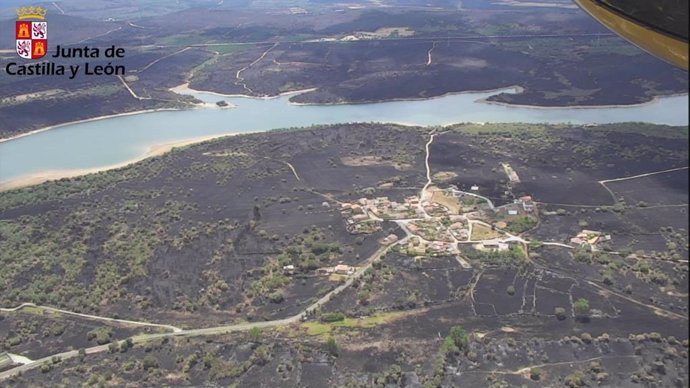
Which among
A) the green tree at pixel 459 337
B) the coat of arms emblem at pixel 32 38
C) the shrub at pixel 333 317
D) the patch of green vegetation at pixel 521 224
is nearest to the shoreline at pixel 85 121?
the coat of arms emblem at pixel 32 38

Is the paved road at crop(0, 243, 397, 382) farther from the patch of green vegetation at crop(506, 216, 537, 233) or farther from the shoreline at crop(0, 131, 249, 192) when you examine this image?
the shoreline at crop(0, 131, 249, 192)

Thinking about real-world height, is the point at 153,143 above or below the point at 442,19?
below

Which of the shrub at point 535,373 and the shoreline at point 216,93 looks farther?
the shoreline at point 216,93

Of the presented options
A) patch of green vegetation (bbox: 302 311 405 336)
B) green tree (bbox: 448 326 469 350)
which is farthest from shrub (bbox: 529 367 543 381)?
patch of green vegetation (bbox: 302 311 405 336)

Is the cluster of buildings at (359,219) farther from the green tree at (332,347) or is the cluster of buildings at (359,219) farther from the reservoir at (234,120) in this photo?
the reservoir at (234,120)

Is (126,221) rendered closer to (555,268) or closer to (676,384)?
(555,268)

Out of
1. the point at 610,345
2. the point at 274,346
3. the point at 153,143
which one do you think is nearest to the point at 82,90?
the point at 153,143

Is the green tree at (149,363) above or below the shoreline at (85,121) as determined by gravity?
below
